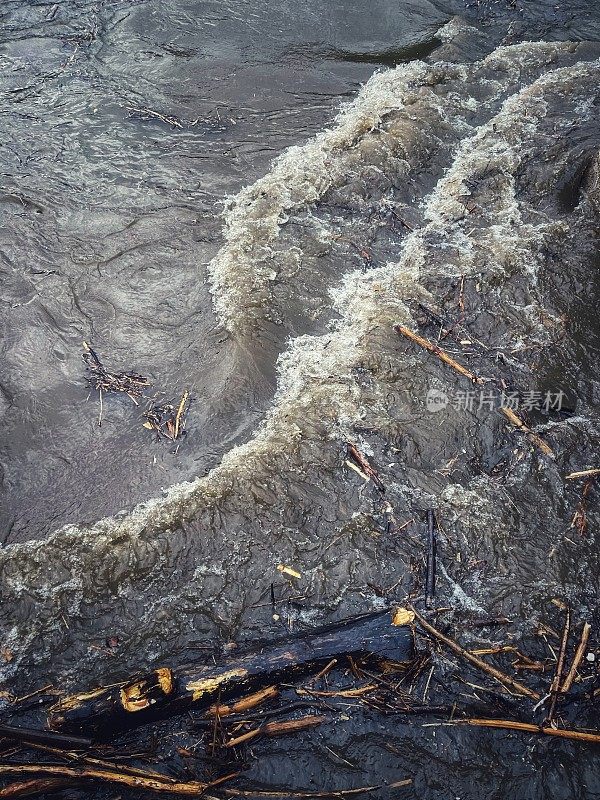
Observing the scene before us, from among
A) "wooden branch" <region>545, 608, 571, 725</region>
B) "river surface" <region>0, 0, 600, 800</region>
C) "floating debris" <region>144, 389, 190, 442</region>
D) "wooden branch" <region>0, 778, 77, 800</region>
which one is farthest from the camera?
"floating debris" <region>144, 389, 190, 442</region>

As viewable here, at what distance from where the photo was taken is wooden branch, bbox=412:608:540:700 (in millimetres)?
3629

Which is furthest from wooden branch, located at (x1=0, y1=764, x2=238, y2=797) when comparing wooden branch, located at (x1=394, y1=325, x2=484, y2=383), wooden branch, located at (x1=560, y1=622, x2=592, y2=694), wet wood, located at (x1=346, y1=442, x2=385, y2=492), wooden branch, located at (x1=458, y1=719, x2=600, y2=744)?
wooden branch, located at (x1=394, y1=325, x2=484, y2=383)

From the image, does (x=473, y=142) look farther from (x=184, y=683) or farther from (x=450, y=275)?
(x=184, y=683)

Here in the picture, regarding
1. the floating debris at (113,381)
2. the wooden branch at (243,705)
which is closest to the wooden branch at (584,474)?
the wooden branch at (243,705)

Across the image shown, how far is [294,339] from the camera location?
18.6ft

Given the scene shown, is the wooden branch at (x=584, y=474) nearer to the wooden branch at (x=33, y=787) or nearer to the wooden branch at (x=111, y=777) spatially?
the wooden branch at (x=111, y=777)

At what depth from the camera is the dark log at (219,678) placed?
3.37 m

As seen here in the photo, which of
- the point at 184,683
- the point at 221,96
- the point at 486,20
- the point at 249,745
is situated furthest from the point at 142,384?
the point at 486,20

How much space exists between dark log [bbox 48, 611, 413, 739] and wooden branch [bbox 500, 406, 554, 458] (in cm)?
203

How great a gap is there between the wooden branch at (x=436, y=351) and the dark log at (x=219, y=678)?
2.46 meters

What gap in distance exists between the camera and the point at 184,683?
3.48 m

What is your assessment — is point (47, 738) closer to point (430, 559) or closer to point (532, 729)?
point (430, 559)

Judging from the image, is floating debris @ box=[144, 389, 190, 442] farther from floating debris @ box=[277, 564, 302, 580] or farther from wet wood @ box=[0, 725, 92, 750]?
wet wood @ box=[0, 725, 92, 750]

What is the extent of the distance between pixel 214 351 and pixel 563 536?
11.0ft
